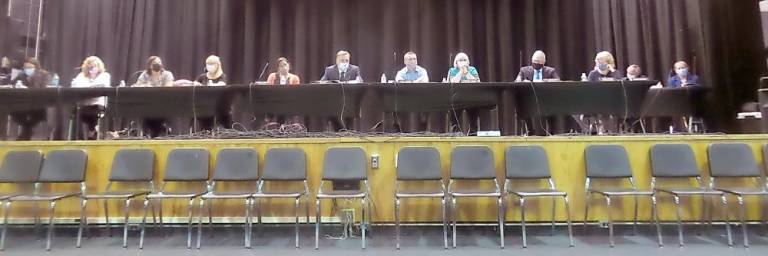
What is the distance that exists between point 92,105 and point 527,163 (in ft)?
14.1

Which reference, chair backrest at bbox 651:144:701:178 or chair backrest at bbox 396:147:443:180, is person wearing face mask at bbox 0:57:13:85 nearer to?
chair backrest at bbox 396:147:443:180

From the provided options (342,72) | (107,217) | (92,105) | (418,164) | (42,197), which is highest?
(342,72)

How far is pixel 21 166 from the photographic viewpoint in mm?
4012

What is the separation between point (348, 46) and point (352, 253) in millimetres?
5507

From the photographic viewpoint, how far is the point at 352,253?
338 cm

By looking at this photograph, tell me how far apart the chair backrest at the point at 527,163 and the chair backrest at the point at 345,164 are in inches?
46.8

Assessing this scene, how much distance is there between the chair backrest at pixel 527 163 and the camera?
3.85 m

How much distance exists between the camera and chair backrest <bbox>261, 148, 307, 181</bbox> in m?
3.92

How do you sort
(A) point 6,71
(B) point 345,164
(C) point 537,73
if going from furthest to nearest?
(A) point 6,71 → (C) point 537,73 → (B) point 345,164

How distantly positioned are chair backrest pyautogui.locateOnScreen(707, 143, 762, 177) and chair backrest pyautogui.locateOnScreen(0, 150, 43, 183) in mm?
5580

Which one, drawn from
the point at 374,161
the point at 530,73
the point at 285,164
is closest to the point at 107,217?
the point at 285,164

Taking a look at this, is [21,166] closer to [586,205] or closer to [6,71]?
[6,71]

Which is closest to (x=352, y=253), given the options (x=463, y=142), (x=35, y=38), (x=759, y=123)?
(x=463, y=142)

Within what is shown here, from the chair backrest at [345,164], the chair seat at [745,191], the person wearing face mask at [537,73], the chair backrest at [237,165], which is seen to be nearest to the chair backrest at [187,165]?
the chair backrest at [237,165]
